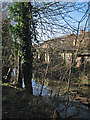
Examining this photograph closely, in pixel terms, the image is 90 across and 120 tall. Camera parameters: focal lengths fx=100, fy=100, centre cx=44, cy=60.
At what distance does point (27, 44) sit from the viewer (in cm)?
222

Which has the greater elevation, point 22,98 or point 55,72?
point 55,72

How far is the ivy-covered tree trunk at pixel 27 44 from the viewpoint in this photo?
80.3 inches

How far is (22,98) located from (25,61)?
79cm

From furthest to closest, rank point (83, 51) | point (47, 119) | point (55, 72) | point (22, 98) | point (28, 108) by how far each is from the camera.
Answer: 1. point (55, 72)
2. point (22, 98)
3. point (83, 51)
4. point (28, 108)
5. point (47, 119)

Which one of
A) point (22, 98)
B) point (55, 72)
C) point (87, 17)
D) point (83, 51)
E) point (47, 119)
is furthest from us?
point (55, 72)

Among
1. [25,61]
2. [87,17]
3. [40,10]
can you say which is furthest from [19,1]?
[87,17]

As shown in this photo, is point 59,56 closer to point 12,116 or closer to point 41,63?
point 41,63

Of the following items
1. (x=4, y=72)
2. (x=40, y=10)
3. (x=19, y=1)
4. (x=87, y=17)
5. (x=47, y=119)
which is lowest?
(x=47, y=119)

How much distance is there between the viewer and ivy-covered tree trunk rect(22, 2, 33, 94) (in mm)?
2040

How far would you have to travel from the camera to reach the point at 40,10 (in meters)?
2.02

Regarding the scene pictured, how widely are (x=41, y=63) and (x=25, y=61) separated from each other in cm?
41

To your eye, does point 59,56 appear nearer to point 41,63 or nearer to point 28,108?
point 41,63

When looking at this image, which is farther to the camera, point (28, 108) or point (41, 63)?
point (41, 63)

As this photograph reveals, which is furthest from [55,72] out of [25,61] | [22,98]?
[22,98]
